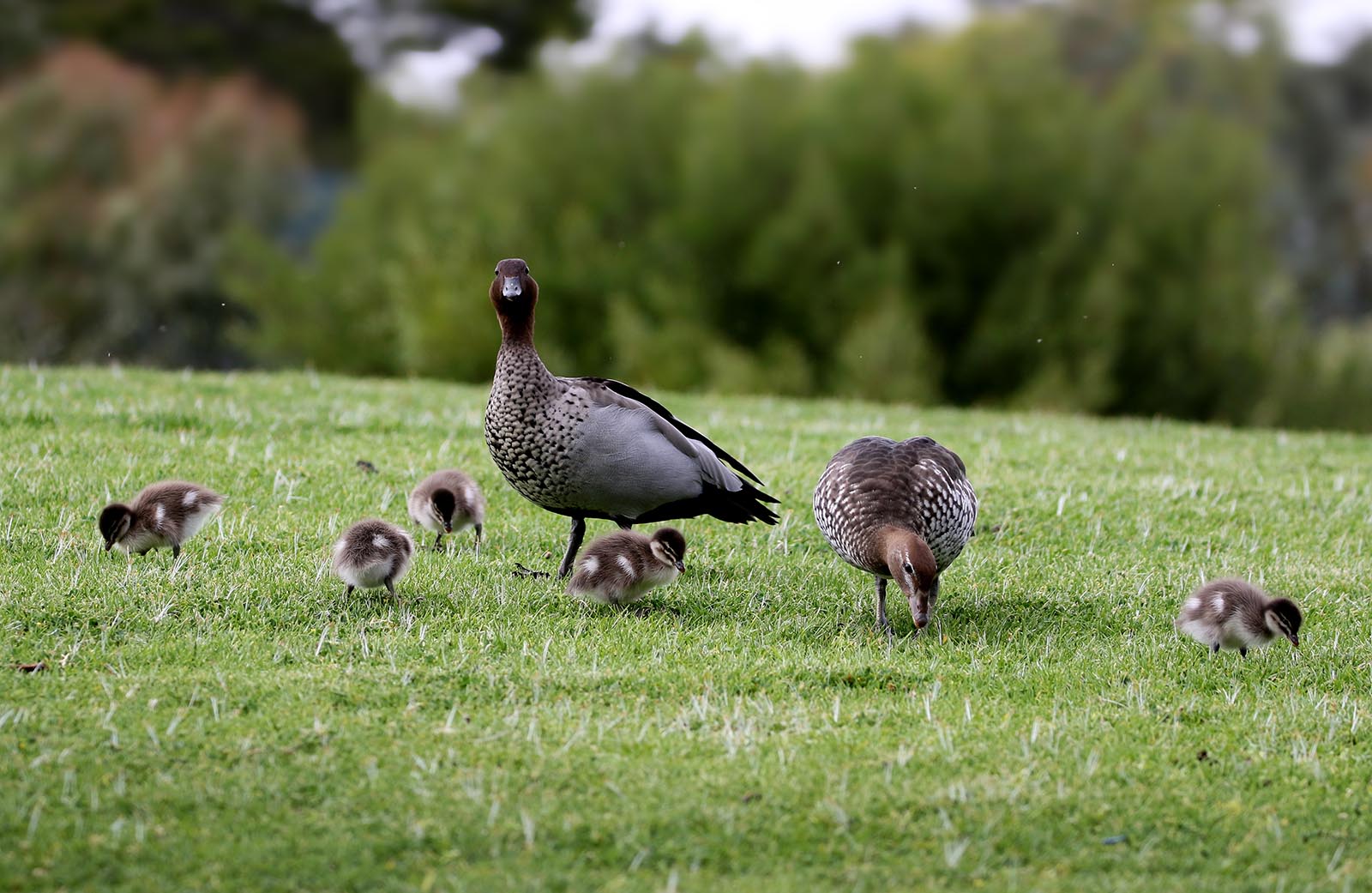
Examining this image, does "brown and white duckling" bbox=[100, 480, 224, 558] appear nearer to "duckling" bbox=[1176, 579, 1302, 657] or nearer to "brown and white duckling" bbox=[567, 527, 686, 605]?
"brown and white duckling" bbox=[567, 527, 686, 605]

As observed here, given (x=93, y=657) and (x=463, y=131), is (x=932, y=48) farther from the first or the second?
(x=93, y=657)

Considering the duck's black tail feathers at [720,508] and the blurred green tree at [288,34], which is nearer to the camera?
the duck's black tail feathers at [720,508]

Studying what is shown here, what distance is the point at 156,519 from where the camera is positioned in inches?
249

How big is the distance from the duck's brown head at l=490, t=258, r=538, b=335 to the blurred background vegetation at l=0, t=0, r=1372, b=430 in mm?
14579

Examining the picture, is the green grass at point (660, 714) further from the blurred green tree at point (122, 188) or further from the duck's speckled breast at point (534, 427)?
the blurred green tree at point (122, 188)

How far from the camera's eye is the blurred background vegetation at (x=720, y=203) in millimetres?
22266

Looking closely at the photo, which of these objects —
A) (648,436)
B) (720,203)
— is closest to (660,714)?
(648,436)

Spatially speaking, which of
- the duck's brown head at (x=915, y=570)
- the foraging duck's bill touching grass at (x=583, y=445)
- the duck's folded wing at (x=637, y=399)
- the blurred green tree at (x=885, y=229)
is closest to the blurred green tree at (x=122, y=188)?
the blurred green tree at (x=885, y=229)

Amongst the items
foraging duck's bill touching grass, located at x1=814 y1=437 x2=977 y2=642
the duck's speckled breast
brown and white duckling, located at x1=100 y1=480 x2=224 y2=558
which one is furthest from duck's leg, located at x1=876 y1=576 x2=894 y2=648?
brown and white duckling, located at x1=100 y1=480 x2=224 y2=558

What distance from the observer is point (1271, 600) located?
564 cm

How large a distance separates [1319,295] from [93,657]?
91.3ft

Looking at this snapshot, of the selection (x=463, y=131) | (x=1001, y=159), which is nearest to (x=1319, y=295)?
(x=1001, y=159)

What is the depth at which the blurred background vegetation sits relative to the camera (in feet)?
73.0

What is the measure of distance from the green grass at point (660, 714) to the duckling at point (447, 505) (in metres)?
0.18
